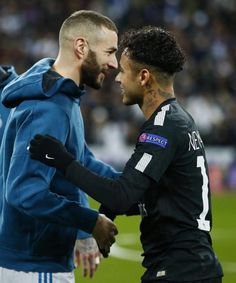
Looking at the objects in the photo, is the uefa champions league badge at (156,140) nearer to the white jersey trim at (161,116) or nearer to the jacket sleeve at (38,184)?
the white jersey trim at (161,116)

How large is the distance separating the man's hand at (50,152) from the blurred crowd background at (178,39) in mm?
12230

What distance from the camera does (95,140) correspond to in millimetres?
17000

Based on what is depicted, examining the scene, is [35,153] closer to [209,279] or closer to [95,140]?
[209,279]

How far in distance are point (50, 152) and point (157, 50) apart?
79 centimetres

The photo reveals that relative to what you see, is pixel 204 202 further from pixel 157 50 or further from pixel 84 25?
pixel 84 25

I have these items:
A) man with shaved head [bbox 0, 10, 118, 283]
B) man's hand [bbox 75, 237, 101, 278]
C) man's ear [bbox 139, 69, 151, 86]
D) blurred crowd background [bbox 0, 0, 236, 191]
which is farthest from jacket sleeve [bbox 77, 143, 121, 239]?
blurred crowd background [bbox 0, 0, 236, 191]

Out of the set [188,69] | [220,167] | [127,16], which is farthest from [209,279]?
[127,16]

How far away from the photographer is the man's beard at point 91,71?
194 inches

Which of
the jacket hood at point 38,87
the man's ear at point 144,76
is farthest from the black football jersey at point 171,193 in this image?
the jacket hood at point 38,87

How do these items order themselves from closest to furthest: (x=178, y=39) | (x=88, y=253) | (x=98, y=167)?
(x=88, y=253) → (x=98, y=167) → (x=178, y=39)

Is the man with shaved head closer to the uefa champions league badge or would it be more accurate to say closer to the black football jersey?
the black football jersey

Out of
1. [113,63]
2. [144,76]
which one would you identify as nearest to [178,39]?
[113,63]

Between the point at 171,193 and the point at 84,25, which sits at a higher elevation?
the point at 84,25

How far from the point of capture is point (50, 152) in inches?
171
